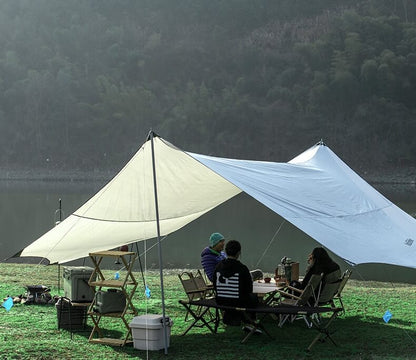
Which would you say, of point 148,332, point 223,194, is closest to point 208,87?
point 223,194

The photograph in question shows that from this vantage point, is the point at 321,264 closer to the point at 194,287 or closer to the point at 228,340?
the point at 228,340

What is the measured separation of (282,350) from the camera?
15.8 feet

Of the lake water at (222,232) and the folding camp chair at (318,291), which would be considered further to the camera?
the lake water at (222,232)

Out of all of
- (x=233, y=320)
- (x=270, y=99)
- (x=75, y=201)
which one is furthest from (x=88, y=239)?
(x=270, y=99)

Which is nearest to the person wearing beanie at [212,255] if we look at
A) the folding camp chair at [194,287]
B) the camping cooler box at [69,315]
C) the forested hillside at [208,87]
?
the folding camp chair at [194,287]

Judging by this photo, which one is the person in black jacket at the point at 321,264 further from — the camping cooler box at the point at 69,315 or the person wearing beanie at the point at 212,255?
the camping cooler box at the point at 69,315

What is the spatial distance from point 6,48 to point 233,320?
68.5 m

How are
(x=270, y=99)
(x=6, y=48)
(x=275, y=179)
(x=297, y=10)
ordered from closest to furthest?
(x=275, y=179)
(x=270, y=99)
(x=6, y=48)
(x=297, y=10)

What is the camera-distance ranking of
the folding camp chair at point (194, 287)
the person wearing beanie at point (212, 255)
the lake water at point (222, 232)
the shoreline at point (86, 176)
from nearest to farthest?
the folding camp chair at point (194, 287)
the person wearing beanie at point (212, 255)
the lake water at point (222, 232)
the shoreline at point (86, 176)

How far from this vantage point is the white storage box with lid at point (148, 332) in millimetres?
4715

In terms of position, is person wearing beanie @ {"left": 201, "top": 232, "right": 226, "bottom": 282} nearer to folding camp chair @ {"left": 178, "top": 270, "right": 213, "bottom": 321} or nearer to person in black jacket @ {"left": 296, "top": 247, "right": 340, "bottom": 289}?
folding camp chair @ {"left": 178, "top": 270, "right": 213, "bottom": 321}

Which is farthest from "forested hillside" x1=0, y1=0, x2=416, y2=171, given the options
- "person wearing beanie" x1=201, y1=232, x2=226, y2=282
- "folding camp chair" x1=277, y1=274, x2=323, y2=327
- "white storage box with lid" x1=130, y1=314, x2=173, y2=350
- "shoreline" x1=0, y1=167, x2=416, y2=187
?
"white storage box with lid" x1=130, y1=314, x2=173, y2=350

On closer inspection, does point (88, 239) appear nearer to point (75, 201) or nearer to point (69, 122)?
point (75, 201)

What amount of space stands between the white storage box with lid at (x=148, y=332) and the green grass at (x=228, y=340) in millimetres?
51
